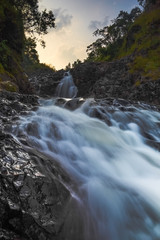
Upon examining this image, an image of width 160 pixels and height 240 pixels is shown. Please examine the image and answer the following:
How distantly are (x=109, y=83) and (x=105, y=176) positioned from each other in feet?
55.2

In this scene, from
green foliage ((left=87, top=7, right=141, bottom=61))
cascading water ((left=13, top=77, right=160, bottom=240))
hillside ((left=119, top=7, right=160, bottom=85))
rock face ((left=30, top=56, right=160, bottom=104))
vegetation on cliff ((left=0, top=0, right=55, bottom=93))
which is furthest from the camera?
green foliage ((left=87, top=7, right=141, bottom=61))

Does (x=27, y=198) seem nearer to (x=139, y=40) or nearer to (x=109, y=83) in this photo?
(x=109, y=83)

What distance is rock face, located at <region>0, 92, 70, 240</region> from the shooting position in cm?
185

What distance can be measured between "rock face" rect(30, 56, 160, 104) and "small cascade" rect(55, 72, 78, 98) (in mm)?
581

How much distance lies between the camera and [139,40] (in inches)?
1029

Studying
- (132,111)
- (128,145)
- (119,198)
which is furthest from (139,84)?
(119,198)

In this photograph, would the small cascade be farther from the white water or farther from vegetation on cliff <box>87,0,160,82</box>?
the white water

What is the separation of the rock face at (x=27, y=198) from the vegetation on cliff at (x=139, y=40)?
14.9 m

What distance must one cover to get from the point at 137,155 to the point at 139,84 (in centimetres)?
1197

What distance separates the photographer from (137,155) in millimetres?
4766

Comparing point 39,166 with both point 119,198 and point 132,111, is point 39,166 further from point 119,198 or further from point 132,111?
point 132,111

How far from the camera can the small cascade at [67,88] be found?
22.5m

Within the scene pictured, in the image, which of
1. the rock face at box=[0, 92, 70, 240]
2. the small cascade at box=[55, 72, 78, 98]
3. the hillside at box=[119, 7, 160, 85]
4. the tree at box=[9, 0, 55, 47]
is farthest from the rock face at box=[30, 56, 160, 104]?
the rock face at box=[0, 92, 70, 240]

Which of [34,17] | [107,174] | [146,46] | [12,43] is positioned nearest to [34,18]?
[34,17]
